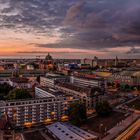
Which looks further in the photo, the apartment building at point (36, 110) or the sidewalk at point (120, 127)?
the apartment building at point (36, 110)

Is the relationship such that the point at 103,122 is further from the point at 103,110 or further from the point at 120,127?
the point at 120,127

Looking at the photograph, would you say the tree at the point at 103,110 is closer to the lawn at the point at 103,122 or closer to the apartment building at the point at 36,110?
the lawn at the point at 103,122

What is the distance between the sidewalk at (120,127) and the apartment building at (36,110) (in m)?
13.3

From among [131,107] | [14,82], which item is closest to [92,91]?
[131,107]

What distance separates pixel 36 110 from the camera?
5581cm

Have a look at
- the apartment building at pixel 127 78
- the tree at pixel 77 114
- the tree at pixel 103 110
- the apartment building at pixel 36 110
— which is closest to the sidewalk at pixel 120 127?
the tree at pixel 103 110

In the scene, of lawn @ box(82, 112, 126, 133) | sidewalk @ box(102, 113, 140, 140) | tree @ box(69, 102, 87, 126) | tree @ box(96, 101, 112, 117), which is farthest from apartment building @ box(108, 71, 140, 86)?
tree @ box(69, 102, 87, 126)

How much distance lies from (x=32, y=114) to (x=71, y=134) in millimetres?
13064

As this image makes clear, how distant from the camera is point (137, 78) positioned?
111688 mm

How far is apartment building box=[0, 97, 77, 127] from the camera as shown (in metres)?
53.6

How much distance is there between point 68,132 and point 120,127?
11168mm

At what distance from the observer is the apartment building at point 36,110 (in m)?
53.6

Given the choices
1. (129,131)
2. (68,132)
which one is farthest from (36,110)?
(129,131)

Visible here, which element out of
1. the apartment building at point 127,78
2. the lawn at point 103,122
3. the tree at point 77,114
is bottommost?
the lawn at point 103,122
